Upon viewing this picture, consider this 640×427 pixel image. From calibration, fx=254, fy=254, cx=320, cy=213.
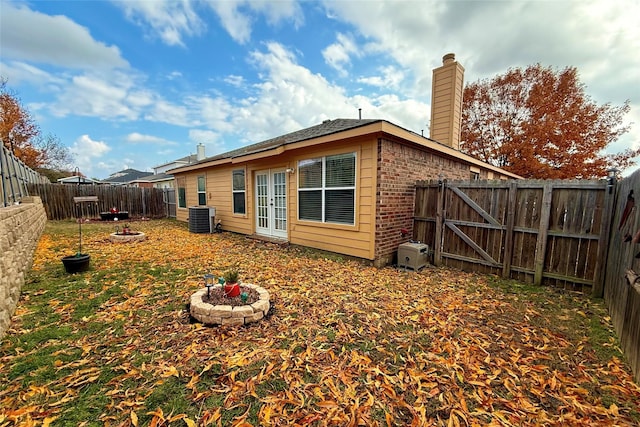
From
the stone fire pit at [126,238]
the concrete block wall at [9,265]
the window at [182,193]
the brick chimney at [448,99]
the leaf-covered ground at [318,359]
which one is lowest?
the leaf-covered ground at [318,359]

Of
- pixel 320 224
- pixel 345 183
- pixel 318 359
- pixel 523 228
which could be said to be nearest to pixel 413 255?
pixel 523 228

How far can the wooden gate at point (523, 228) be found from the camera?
3898 mm

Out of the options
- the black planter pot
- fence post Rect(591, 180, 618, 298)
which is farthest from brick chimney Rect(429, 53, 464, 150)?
the black planter pot

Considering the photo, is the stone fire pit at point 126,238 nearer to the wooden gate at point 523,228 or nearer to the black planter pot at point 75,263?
the black planter pot at point 75,263

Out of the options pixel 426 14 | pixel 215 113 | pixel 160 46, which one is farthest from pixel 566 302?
pixel 215 113

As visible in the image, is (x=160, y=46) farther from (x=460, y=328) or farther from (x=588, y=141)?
(x=588, y=141)

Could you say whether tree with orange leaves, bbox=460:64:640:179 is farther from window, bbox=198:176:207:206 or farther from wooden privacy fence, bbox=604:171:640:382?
window, bbox=198:176:207:206

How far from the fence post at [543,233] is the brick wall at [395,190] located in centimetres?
230

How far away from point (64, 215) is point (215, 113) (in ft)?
29.6

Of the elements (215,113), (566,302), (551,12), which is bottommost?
(566,302)

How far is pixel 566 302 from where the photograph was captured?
3660 millimetres

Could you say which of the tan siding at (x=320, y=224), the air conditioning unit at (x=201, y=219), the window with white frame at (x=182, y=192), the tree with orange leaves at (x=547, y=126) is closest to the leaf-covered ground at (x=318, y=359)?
the tan siding at (x=320, y=224)

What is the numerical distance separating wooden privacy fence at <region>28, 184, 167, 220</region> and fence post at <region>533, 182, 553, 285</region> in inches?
602

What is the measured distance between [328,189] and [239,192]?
13.8 ft
